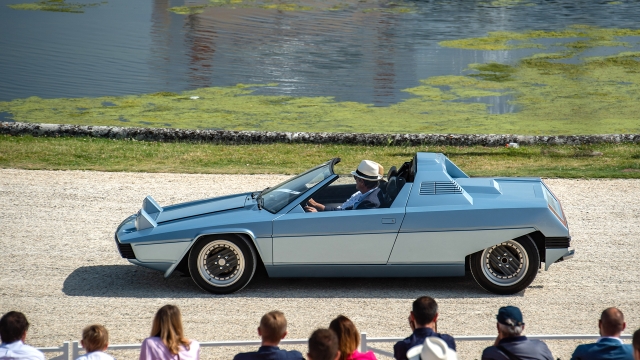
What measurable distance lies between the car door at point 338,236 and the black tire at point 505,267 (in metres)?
0.93

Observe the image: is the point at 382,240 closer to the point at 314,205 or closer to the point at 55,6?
the point at 314,205

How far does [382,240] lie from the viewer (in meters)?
7.67

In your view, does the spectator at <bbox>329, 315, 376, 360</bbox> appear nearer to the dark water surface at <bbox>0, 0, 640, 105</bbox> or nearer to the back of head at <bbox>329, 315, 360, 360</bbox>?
the back of head at <bbox>329, 315, 360, 360</bbox>

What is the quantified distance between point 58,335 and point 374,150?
29.5 feet

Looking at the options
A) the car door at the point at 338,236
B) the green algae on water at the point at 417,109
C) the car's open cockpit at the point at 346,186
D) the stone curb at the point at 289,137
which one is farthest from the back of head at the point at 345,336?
the green algae on water at the point at 417,109

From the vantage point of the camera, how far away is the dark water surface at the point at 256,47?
77.5 feet

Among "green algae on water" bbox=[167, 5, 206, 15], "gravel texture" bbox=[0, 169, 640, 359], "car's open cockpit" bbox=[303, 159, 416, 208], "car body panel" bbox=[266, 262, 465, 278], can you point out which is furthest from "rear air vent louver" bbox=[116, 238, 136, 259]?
"green algae on water" bbox=[167, 5, 206, 15]

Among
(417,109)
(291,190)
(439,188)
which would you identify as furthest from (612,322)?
(417,109)

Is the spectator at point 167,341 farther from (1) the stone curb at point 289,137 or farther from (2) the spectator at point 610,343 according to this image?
(1) the stone curb at point 289,137

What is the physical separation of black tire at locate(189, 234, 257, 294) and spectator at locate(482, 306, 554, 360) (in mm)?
3328

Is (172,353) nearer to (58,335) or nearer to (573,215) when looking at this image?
(58,335)

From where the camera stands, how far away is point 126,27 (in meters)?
34.4

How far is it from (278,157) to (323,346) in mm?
10274

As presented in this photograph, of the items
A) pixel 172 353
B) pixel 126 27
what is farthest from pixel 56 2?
pixel 172 353
